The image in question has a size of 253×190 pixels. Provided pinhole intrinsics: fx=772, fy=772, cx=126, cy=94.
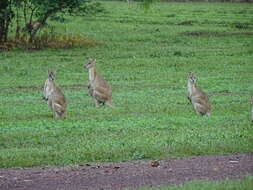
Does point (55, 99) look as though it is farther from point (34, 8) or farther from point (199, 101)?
point (34, 8)

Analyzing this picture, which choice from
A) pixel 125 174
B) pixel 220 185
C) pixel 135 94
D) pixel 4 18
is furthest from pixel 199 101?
pixel 4 18

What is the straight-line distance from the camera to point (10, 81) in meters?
22.3

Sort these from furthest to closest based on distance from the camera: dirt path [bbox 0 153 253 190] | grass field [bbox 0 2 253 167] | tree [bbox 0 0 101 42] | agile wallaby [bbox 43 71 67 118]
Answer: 1. tree [bbox 0 0 101 42]
2. agile wallaby [bbox 43 71 67 118]
3. grass field [bbox 0 2 253 167]
4. dirt path [bbox 0 153 253 190]

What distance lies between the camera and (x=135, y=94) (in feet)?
64.3

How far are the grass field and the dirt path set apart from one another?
1.85 ft

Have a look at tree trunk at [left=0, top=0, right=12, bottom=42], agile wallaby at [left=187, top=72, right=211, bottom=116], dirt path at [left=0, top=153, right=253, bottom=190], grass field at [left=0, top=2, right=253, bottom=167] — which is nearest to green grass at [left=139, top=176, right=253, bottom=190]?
dirt path at [left=0, top=153, right=253, bottom=190]

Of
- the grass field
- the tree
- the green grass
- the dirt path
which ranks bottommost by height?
the grass field

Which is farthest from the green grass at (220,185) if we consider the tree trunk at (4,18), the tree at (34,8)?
the tree trunk at (4,18)

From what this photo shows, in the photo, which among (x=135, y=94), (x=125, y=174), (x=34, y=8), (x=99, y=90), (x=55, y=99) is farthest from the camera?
(x=34, y=8)

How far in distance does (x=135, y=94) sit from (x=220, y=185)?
10.6m

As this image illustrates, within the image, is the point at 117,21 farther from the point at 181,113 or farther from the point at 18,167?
the point at 18,167

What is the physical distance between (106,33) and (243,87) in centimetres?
1509

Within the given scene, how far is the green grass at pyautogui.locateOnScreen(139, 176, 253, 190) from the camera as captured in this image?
29.3 ft

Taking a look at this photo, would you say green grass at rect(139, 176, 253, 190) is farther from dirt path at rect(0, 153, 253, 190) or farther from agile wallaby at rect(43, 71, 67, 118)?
agile wallaby at rect(43, 71, 67, 118)
